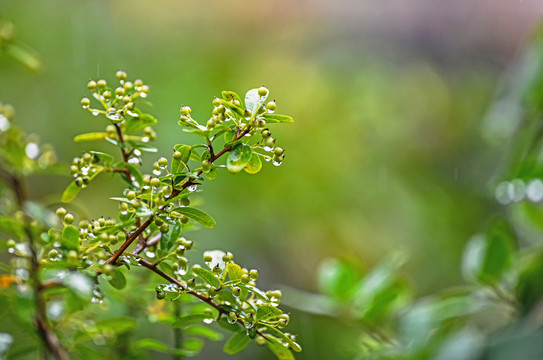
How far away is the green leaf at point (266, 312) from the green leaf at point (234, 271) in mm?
26

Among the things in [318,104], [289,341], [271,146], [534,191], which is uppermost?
[318,104]

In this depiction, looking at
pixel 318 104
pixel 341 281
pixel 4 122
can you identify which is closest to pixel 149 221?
pixel 4 122

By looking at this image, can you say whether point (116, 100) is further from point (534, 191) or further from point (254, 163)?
point (534, 191)

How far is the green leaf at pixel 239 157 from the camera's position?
0.38 m

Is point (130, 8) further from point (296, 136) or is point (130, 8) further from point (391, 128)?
point (391, 128)

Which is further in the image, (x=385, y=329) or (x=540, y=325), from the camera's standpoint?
(x=385, y=329)

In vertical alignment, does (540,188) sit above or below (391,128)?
below

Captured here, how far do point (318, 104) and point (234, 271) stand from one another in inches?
76.2

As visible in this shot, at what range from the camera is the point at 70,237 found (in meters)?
0.40

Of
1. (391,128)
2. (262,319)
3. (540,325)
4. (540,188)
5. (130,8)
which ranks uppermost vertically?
(130,8)

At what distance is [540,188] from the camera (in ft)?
2.97

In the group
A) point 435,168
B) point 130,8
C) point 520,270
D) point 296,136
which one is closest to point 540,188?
point 520,270

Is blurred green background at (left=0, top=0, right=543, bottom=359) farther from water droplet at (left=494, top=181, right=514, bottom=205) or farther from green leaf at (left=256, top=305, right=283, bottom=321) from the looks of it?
green leaf at (left=256, top=305, right=283, bottom=321)

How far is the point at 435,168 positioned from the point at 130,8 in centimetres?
142
